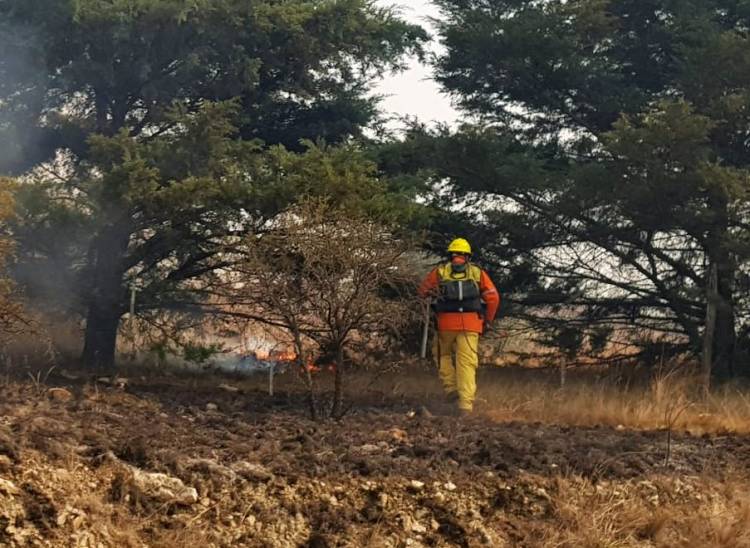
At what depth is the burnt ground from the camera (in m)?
4.86

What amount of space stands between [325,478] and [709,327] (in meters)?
6.86

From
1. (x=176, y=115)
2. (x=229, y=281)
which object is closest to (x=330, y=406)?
(x=229, y=281)

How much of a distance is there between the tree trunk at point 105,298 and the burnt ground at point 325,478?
2.55 m

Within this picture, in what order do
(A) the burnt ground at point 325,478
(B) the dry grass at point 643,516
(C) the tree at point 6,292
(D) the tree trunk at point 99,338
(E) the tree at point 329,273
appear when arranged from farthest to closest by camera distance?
(D) the tree trunk at point 99,338
(C) the tree at point 6,292
(E) the tree at point 329,273
(B) the dry grass at point 643,516
(A) the burnt ground at point 325,478

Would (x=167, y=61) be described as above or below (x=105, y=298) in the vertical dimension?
above

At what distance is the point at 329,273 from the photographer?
7.11 metres

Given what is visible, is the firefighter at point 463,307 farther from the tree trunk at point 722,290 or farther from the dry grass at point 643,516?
the dry grass at point 643,516

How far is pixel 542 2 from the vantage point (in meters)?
12.0

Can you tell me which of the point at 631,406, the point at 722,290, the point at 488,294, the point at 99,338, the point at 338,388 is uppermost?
the point at 722,290

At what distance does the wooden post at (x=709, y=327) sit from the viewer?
33.7 ft

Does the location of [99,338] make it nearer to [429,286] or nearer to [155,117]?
[155,117]

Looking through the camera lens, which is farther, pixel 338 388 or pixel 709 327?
pixel 709 327

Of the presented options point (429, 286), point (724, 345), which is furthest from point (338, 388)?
point (724, 345)

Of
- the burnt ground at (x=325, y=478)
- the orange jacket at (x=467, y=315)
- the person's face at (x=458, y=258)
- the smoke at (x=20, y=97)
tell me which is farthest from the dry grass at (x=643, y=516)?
the smoke at (x=20, y=97)
